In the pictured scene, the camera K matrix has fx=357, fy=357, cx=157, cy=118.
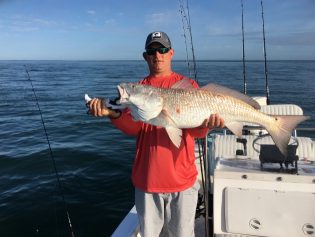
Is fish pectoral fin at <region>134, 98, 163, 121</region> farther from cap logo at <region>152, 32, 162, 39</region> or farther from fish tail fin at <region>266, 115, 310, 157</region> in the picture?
fish tail fin at <region>266, 115, 310, 157</region>

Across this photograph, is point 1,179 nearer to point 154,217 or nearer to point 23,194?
point 23,194

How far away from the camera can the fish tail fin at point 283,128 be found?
345 centimetres

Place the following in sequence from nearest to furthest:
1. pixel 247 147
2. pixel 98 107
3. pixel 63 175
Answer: pixel 98 107, pixel 247 147, pixel 63 175

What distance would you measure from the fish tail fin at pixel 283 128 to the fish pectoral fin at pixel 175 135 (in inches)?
37.0

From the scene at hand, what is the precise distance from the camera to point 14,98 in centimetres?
2414

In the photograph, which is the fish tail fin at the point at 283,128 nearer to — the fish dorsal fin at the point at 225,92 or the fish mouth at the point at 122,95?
the fish dorsal fin at the point at 225,92

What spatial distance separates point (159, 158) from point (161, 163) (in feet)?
0.17

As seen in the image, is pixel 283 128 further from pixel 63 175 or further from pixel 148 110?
pixel 63 175

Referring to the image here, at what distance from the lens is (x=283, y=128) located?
3.48m

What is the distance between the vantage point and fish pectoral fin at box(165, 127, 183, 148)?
3.21 m

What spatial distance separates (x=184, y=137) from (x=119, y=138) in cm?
1072

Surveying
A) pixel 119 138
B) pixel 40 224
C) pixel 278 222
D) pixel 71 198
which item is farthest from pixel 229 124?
pixel 119 138

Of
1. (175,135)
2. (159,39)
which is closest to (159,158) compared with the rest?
(175,135)

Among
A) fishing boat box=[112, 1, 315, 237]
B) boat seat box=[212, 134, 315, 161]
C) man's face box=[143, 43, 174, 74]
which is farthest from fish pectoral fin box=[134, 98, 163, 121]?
boat seat box=[212, 134, 315, 161]
